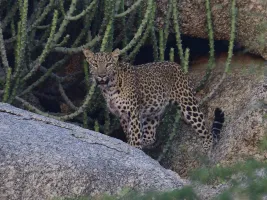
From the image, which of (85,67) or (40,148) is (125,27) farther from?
(40,148)

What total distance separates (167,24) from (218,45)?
1.52m

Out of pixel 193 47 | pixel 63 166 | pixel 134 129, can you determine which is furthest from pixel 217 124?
pixel 63 166

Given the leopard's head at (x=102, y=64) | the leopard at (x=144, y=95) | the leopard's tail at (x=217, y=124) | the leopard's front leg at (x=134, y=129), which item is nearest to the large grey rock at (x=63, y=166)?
the leopard's head at (x=102, y=64)

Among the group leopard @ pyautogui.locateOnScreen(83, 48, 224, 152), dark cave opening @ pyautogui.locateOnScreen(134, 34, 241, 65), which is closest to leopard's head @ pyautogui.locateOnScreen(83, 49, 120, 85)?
leopard @ pyautogui.locateOnScreen(83, 48, 224, 152)

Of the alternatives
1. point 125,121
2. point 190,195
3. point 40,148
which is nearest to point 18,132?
point 40,148

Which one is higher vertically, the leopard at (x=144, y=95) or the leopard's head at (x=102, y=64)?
the leopard's head at (x=102, y=64)

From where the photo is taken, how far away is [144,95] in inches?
533

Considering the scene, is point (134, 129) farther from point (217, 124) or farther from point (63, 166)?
point (63, 166)

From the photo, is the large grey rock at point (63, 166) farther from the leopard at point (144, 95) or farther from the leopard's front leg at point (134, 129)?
the leopard's front leg at point (134, 129)

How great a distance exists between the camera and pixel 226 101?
13930 millimetres

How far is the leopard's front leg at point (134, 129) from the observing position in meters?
13.1

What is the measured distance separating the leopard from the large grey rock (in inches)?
86.2

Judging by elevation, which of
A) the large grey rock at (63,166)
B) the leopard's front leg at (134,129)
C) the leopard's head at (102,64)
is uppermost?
the leopard's head at (102,64)

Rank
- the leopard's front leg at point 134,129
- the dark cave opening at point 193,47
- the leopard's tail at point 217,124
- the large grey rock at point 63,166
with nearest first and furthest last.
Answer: the large grey rock at point 63,166
the leopard's front leg at point 134,129
the leopard's tail at point 217,124
the dark cave opening at point 193,47
